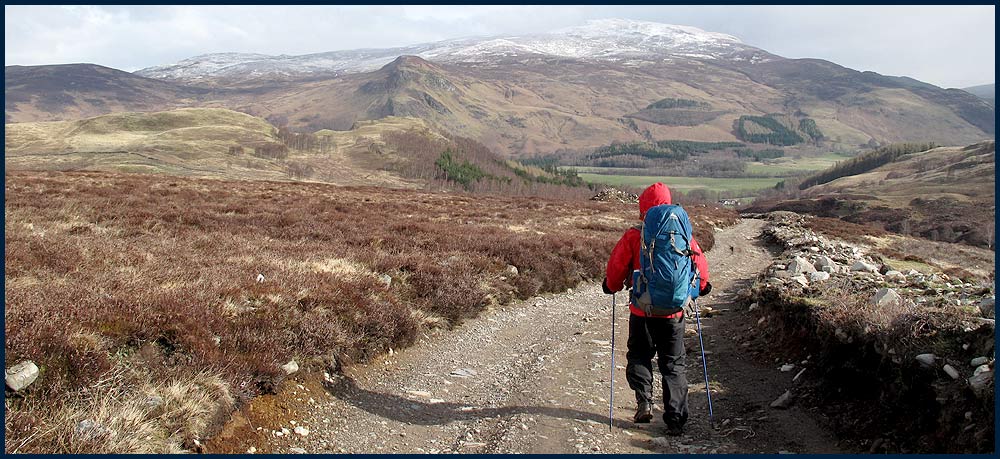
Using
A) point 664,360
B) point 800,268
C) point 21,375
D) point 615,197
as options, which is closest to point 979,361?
point 664,360

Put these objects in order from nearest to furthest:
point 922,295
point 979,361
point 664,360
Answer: point 979,361, point 664,360, point 922,295

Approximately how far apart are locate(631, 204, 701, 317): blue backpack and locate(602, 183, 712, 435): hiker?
14cm

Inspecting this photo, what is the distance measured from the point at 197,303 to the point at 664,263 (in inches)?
240

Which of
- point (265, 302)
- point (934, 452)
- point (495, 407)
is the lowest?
point (495, 407)

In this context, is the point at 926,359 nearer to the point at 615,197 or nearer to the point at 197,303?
the point at 197,303

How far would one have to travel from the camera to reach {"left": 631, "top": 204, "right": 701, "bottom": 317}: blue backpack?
6641 millimetres

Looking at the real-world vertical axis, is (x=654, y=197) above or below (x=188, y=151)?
below

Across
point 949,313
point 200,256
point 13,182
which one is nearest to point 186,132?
point 13,182

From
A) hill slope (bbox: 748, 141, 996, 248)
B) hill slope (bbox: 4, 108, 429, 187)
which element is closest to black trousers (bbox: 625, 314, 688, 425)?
hill slope (bbox: 748, 141, 996, 248)

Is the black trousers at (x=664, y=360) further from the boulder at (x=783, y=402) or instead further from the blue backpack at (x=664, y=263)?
the boulder at (x=783, y=402)

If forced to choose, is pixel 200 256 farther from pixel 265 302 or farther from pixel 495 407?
pixel 495 407

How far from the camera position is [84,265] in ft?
31.5

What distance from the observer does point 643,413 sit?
7.06 meters

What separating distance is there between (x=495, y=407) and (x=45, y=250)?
8773 mm
